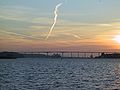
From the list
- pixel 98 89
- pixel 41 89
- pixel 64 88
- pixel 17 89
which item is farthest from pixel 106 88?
pixel 17 89

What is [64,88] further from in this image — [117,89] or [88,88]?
[117,89]

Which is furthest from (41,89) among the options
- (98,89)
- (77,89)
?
(98,89)

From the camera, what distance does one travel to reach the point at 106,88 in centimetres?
4866

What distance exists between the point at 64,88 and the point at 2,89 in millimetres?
8982

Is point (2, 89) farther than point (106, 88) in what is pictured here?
No

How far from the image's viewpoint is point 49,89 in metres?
46.6

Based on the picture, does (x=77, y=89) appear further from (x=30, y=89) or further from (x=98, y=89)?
(x=30, y=89)

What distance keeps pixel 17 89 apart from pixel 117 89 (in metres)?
14.3

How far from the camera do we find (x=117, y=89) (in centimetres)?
4719

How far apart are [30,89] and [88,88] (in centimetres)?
873

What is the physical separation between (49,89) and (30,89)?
2687 millimetres

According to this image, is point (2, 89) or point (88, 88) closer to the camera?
point (2, 89)

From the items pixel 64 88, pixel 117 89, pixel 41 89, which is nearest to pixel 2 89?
pixel 41 89

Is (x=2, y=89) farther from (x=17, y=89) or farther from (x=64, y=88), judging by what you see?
(x=64, y=88)
